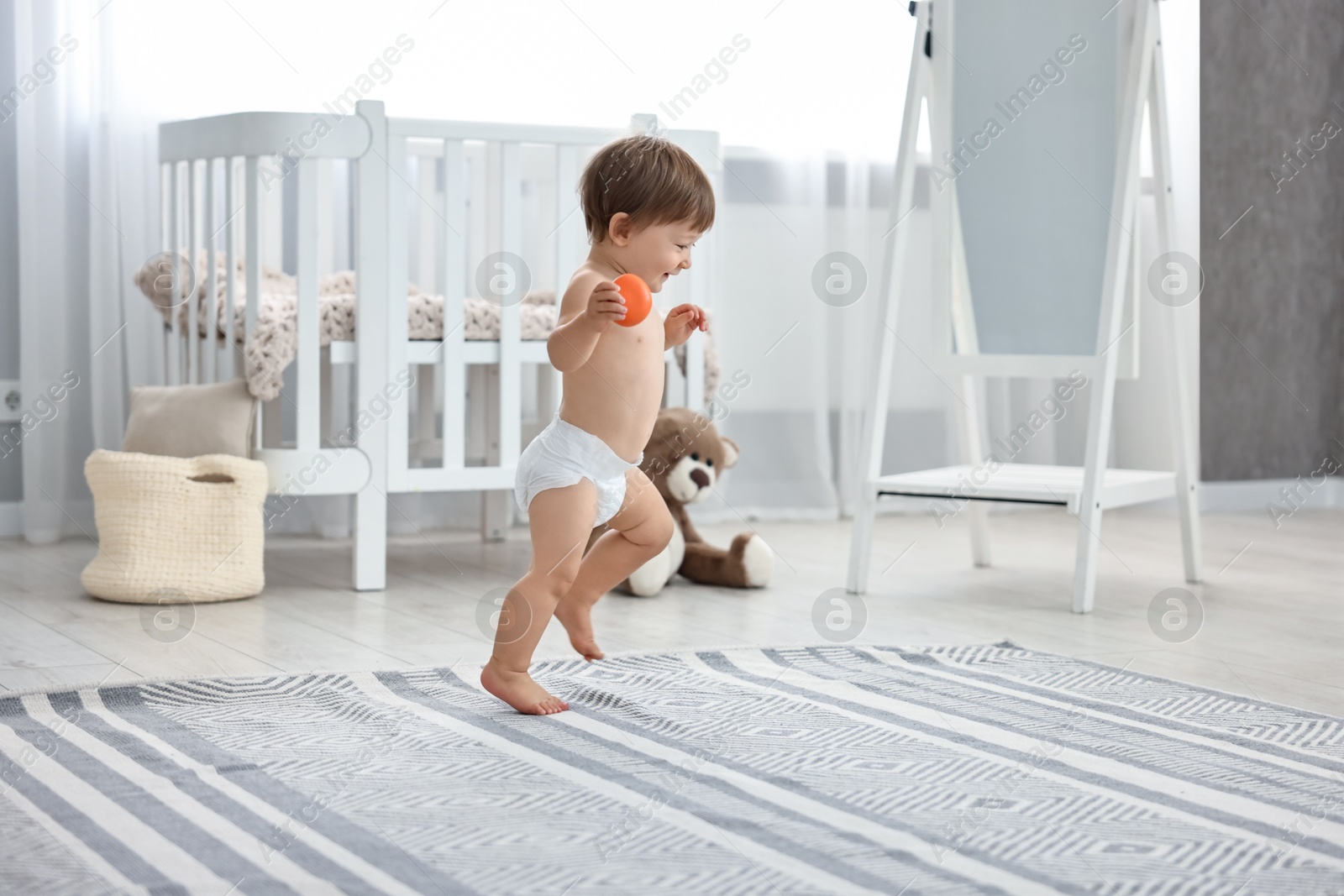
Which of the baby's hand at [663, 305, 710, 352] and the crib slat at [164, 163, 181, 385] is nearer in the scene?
the baby's hand at [663, 305, 710, 352]

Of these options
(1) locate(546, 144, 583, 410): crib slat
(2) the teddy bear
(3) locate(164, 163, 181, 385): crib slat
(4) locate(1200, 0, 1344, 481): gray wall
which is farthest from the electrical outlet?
(4) locate(1200, 0, 1344, 481): gray wall

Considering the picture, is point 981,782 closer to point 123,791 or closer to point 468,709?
point 468,709

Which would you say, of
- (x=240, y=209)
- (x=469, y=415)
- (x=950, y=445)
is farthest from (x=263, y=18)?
(x=950, y=445)

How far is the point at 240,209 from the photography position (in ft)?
6.89

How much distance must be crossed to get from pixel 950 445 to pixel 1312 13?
124cm

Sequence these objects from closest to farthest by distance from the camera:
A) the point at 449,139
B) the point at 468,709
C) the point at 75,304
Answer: the point at 468,709 → the point at 449,139 → the point at 75,304

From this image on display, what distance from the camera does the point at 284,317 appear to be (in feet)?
6.52

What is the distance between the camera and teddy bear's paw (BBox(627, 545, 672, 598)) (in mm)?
1938

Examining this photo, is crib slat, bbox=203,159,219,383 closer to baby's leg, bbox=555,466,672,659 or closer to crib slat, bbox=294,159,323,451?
crib slat, bbox=294,159,323,451

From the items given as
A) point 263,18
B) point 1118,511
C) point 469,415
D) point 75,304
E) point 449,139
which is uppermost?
point 263,18

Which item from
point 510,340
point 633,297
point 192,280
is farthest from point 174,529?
point 633,297

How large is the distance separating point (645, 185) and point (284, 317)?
86cm

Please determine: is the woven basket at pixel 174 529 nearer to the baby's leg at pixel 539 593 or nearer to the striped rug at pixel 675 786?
the striped rug at pixel 675 786

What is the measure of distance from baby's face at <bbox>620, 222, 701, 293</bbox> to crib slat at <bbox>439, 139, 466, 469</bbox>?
30.6 inches
